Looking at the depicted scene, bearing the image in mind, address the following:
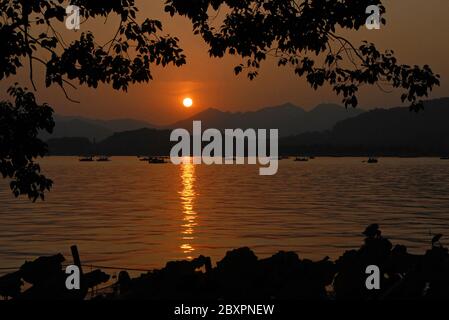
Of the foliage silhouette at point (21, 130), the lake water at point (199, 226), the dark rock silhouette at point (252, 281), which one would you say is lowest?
the lake water at point (199, 226)

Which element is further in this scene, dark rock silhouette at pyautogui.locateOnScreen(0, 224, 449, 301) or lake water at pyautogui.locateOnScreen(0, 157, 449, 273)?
lake water at pyautogui.locateOnScreen(0, 157, 449, 273)

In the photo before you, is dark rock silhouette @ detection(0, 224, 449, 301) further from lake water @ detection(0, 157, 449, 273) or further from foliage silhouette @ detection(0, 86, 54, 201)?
lake water @ detection(0, 157, 449, 273)

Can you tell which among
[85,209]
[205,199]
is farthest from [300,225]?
[205,199]

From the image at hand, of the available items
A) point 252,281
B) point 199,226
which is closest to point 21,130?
point 252,281

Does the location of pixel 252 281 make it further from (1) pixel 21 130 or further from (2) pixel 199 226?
(2) pixel 199 226

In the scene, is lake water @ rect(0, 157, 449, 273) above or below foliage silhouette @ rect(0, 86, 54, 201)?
below

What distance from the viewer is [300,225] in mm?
55469

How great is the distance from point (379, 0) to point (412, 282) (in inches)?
240

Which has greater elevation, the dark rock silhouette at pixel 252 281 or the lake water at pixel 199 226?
the dark rock silhouette at pixel 252 281

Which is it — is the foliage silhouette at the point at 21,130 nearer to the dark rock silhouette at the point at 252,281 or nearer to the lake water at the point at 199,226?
the dark rock silhouette at the point at 252,281

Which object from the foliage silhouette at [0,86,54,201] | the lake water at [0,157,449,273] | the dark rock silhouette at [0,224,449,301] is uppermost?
the foliage silhouette at [0,86,54,201]

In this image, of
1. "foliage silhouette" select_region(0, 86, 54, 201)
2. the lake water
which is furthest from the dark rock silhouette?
the lake water

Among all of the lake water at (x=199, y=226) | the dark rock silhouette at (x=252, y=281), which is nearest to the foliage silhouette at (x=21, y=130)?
the dark rock silhouette at (x=252, y=281)

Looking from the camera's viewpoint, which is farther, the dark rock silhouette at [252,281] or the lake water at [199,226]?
the lake water at [199,226]
